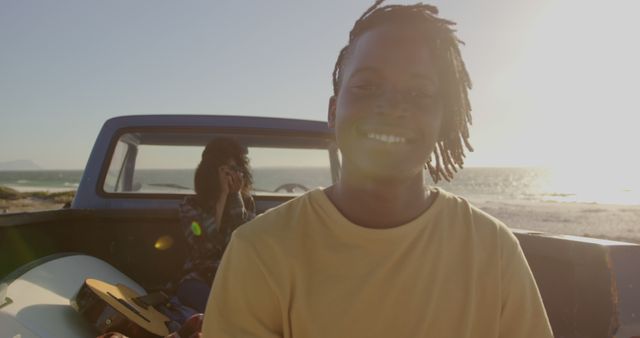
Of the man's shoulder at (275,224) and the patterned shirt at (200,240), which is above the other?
the man's shoulder at (275,224)

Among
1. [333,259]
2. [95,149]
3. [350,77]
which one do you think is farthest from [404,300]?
[95,149]

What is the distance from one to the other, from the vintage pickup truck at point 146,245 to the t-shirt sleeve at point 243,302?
0.95 metres

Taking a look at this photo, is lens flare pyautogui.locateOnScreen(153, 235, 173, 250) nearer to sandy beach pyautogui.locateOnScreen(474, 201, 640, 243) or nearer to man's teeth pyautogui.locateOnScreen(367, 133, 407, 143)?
man's teeth pyautogui.locateOnScreen(367, 133, 407, 143)

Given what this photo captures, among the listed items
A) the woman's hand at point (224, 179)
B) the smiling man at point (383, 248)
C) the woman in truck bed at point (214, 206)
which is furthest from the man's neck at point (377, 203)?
the woman's hand at point (224, 179)

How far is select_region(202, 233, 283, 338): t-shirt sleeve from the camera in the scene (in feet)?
3.49

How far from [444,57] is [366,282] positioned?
2.11 ft

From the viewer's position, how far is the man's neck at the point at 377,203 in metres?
1.22

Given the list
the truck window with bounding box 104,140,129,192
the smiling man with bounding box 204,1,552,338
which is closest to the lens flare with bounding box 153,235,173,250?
the truck window with bounding box 104,140,129,192

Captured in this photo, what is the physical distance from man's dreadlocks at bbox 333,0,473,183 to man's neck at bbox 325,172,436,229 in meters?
0.29

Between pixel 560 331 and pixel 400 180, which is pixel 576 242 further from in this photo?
pixel 400 180

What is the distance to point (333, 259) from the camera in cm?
111

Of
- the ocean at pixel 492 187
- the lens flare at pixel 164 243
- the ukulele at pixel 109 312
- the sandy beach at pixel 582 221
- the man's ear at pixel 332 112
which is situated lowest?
the ocean at pixel 492 187

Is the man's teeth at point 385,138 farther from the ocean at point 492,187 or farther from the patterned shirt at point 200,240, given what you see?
the ocean at point 492,187

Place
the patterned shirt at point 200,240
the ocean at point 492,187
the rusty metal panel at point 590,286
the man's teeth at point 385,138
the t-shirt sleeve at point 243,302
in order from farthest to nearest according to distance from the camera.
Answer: the ocean at point 492,187 < the patterned shirt at point 200,240 < the rusty metal panel at point 590,286 < the man's teeth at point 385,138 < the t-shirt sleeve at point 243,302
